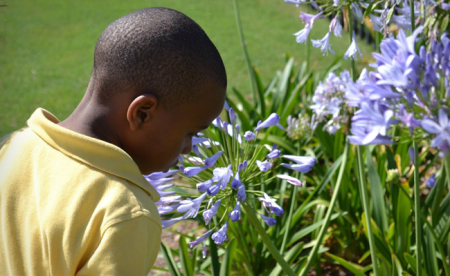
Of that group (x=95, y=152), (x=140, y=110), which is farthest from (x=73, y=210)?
(x=140, y=110)

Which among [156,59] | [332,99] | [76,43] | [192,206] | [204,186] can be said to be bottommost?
[76,43]

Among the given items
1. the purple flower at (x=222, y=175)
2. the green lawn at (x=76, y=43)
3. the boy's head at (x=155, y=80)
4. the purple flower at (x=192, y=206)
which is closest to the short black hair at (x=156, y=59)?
the boy's head at (x=155, y=80)

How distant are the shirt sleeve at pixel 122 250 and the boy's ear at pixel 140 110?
0.27 m

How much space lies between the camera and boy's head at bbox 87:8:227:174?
49.3 inches

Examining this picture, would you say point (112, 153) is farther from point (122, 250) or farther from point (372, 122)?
point (372, 122)

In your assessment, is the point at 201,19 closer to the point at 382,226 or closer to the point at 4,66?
the point at 4,66

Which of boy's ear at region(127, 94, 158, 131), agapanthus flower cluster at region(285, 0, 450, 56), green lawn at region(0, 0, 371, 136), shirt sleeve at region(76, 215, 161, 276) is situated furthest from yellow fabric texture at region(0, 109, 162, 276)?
green lawn at region(0, 0, 371, 136)

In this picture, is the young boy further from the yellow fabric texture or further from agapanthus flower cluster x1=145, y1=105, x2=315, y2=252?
agapanthus flower cluster x1=145, y1=105, x2=315, y2=252

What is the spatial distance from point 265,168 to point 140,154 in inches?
14.8

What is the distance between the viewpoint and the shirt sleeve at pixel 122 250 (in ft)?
3.60

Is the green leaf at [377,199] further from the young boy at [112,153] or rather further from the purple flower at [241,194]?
the young boy at [112,153]

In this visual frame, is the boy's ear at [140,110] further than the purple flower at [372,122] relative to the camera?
Yes

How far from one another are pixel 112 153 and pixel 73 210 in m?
0.16

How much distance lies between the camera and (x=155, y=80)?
1255 millimetres
